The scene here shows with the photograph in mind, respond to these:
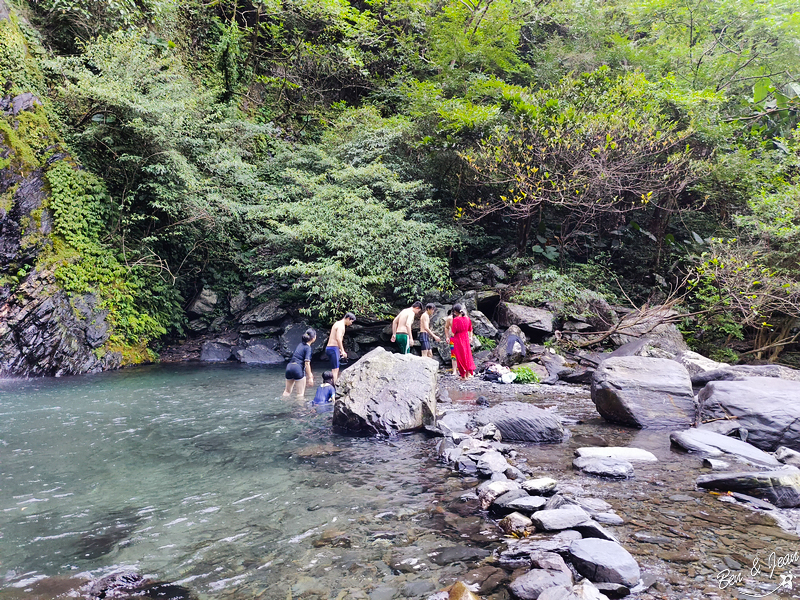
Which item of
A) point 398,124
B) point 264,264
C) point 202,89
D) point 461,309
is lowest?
point 461,309

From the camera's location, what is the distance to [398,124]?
1739 cm

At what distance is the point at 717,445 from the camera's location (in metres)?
5.70

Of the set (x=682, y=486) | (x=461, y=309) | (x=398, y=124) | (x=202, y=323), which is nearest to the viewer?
(x=682, y=486)

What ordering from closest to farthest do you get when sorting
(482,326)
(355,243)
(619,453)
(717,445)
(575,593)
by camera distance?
(575,593) → (619,453) → (717,445) → (482,326) → (355,243)

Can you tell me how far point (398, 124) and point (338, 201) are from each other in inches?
179

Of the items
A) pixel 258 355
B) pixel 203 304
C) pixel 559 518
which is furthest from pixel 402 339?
pixel 203 304

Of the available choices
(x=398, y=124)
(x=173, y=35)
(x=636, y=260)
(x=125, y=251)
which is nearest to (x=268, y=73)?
(x=173, y=35)

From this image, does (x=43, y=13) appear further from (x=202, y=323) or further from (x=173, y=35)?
(x=202, y=323)

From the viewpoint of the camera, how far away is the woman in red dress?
11.1 metres

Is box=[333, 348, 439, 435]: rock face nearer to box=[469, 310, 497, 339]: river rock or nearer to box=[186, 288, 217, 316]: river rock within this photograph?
box=[469, 310, 497, 339]: river rock

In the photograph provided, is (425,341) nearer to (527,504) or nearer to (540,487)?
(540,487)

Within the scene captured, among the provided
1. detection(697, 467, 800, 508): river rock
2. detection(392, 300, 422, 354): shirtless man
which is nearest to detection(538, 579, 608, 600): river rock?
detection(697, 467, 800, 508): river rock

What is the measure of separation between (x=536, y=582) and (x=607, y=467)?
249 cm

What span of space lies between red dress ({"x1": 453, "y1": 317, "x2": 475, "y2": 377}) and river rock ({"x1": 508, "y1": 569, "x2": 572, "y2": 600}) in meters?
8.05
